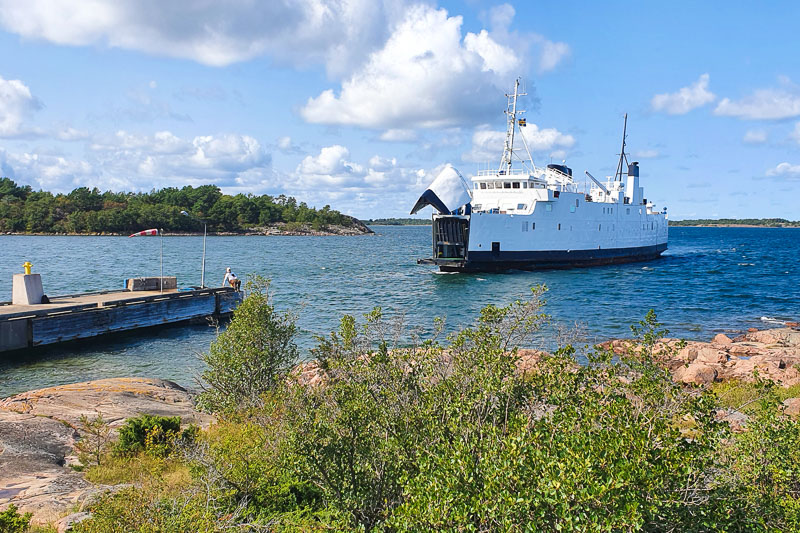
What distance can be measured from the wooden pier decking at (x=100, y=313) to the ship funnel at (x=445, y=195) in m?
19.3

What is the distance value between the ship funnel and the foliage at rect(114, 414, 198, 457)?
112 feet

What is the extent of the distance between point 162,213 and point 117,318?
114 m

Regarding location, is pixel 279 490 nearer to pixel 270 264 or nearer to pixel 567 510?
pixel 567 510

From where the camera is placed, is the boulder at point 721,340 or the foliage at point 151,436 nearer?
the foliage at point 151,436

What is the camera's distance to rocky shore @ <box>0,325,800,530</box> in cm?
A: 680

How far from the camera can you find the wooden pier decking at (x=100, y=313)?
1850 cm

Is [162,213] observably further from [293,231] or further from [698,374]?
[698,374]

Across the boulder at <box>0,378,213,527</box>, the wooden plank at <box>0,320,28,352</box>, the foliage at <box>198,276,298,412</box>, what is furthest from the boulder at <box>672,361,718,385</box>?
the wooden plank at <box>0,320,28,352</box>

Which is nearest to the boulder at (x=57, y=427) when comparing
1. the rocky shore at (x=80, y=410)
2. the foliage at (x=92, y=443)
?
the rocky shore at (x=80, y=410)

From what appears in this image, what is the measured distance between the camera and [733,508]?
16.3 ft

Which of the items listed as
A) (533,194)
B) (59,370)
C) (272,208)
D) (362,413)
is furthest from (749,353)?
(272,208)

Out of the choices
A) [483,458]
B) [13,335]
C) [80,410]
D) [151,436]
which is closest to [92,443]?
[151,436]

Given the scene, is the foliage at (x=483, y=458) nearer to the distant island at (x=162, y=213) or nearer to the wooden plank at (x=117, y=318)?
the wooden plank at (x=117, y=318)

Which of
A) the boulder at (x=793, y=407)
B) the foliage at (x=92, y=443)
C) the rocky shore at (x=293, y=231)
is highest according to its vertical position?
the rocky shore at (x=293, y=231)
